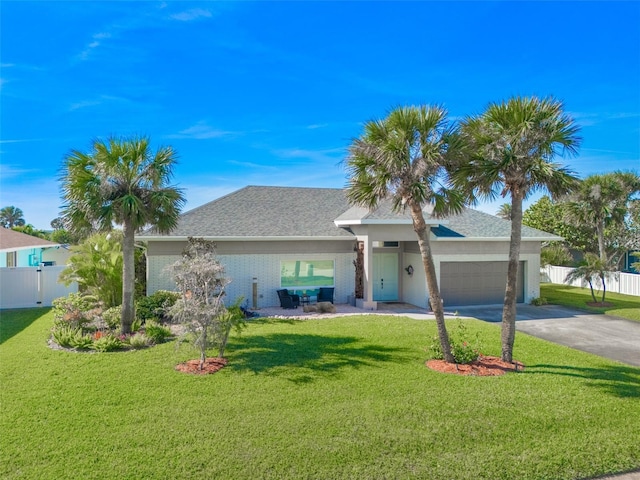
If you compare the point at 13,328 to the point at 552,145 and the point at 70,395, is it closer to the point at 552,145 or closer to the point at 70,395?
the point at 70,395

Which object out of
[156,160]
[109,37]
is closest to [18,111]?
[109,37]

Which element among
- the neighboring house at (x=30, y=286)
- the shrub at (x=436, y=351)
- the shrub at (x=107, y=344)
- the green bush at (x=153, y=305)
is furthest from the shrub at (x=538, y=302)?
the neighboring house at (x=30, y=286)

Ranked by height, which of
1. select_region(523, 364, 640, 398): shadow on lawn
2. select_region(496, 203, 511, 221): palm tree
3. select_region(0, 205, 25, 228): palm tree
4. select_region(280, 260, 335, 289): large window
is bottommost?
select_region(523, 364, 640, 398): shadow on lawn

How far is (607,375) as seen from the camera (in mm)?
9945

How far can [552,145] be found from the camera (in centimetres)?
1007

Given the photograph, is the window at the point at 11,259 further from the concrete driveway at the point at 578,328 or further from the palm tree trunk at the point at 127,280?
the concrete driveway at the point at 578,328

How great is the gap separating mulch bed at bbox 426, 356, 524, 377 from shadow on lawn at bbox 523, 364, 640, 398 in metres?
0.37

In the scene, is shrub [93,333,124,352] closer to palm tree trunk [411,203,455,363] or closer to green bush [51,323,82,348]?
green bush [51,323,82,348]

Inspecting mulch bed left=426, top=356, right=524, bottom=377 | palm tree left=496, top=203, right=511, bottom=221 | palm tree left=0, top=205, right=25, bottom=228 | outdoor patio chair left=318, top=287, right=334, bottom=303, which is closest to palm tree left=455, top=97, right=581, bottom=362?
mulch bed left=426, top=356, right=524, bottom=377

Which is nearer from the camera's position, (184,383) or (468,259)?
(184,383)

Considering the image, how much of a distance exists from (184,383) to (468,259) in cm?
1525

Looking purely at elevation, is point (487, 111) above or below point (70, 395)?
above

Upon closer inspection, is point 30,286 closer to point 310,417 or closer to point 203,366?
point 203,366

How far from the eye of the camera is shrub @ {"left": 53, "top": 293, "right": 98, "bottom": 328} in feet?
43.1
